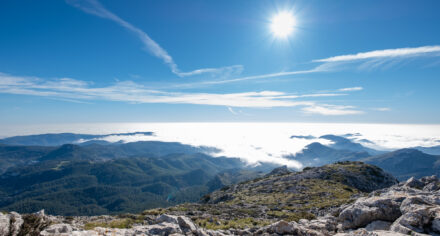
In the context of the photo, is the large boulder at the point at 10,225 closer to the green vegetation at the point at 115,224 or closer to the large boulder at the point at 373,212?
the green vegetation at the point at 115,224

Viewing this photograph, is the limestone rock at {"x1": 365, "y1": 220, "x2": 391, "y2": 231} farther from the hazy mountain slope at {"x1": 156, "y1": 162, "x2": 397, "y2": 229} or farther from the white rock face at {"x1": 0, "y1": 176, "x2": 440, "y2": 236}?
the hazy mountain slope at {"x1": 156, "y1": 162, "x2": 397, "y2": 229}

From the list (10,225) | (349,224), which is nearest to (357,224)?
(349,224)

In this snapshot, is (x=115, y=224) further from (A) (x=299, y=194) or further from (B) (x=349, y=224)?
(A) (x=299, y=194)

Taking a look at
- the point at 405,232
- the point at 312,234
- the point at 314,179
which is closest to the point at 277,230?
the point at 312,234

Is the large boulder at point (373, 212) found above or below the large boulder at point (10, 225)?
below

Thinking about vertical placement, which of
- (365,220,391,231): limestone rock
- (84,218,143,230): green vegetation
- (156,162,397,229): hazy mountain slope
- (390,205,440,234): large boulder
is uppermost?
(390,205,440,234): large boulder

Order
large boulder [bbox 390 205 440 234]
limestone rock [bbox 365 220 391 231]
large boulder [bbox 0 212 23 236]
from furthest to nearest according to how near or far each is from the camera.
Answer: limestone rock [bbox 365 220 391 231], large boulder [bbox 390 205 440 234], large boulder [bbox 0 212 23 236]

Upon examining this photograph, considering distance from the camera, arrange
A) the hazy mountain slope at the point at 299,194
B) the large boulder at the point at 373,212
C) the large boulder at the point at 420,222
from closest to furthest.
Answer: the large boulder at the point at 420,222 < the large boulder at the point at 373,212 < the hazy mountain slope at the point at 299,194

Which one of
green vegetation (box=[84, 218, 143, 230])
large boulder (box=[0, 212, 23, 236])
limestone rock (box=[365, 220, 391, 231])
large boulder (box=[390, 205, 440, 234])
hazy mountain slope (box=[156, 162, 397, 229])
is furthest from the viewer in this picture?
hazy mountain slope (box=[156, 162, 397, 229])

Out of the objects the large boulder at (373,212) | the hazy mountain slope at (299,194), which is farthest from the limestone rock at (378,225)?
the hazy mountain slope at (299,194)

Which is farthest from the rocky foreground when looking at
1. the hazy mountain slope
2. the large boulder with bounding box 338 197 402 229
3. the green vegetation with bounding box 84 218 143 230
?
the hazy mountain slope

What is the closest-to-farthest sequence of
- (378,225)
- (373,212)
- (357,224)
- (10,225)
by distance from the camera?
(10,225) < (378,225) < (373,212) < (357,224)

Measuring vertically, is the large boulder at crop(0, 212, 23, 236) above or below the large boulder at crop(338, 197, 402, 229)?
above

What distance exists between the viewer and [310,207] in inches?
1667
